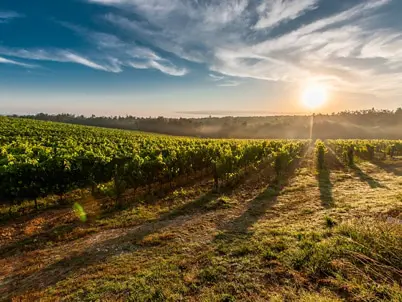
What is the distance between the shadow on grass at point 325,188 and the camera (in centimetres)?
1209

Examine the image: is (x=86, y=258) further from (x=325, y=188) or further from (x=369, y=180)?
(x=369, y=180)

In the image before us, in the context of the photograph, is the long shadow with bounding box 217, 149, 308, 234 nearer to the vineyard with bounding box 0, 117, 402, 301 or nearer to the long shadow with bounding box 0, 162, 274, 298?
the vineyard with bounding box 0, 117, 402, 301

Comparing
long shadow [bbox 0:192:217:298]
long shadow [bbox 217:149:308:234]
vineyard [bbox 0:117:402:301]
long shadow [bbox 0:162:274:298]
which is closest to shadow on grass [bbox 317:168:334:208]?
vineyard [bbox 0:117:402:301]

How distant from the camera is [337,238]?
7.19 meters

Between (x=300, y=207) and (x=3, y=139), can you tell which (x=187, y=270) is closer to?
(x=300, y=207)

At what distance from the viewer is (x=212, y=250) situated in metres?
7.48

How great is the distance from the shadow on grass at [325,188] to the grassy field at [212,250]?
145mm

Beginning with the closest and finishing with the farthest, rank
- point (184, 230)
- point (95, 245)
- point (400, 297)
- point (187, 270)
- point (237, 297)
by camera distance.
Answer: point (400, 297) → point (237, 297) → point (187, 270) → point (95, 245) → point (184, 230)

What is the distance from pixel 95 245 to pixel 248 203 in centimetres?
748

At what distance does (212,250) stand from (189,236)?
144 centimetres

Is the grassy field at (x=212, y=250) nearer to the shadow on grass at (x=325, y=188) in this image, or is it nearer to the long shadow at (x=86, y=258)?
the long shadow at (x=86, y=258)

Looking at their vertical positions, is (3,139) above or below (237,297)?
above

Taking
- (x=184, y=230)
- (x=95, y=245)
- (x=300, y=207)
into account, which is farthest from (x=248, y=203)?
(x=95, y=245)

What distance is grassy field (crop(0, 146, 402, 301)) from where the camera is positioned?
534 cm
